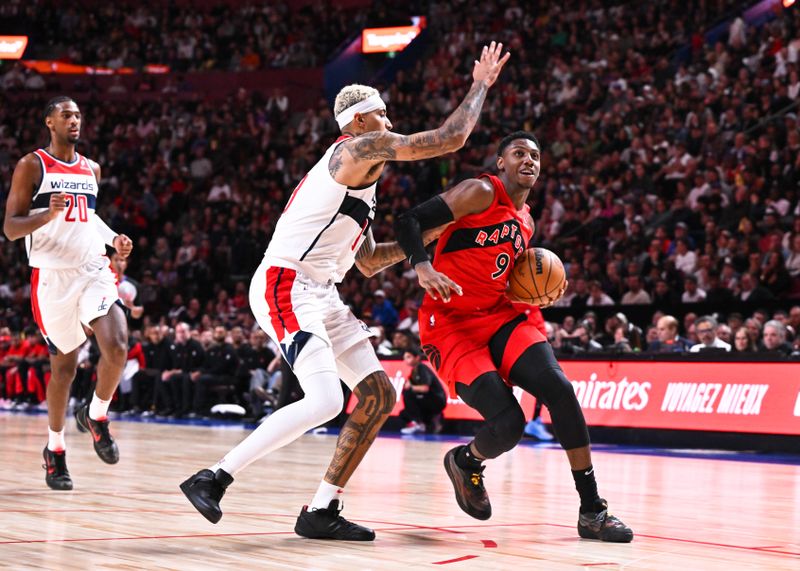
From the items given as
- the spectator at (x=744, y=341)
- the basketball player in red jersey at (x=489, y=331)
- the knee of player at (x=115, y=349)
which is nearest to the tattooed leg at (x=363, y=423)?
the basketball player in red jersey at (x=489, y=331)

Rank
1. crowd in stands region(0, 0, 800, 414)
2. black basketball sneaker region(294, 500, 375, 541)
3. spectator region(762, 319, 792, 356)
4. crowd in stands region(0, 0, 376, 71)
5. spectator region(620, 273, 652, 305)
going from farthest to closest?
crowd in stands region(0, 0, 376, 71) → spectator region(620, 273, 652, 305) → crowd in stands region(0, 0, 800, 414) → spectator region(762, 319, 792, 356) → black basketball sneaker region(294, 500, 375, 541)

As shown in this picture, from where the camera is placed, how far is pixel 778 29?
19.0 meters

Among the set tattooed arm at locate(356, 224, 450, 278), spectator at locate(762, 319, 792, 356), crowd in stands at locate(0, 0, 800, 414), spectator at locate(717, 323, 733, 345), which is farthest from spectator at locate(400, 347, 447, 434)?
tattooed arm at locate(356, 224, 450, 278)

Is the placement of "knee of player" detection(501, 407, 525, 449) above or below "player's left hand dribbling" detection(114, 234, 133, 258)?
below

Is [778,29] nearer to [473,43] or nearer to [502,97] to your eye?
[502,97]

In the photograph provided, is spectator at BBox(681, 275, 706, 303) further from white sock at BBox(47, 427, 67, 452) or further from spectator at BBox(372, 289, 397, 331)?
white sock at BBox(47, 427, 67, 452)

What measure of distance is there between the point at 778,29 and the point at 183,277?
12742 millimetres

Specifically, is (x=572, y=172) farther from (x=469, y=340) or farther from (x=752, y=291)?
(x=469, y=340)

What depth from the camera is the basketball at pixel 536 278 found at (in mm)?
5727

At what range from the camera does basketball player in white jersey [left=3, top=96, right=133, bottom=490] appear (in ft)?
24.2

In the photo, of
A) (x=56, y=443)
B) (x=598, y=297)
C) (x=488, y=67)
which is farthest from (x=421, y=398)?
(x=488, y=67)

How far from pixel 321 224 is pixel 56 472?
3017mm

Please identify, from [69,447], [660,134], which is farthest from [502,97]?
[69,447]

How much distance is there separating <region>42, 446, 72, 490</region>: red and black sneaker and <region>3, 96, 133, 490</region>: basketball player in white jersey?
0.08 metres
